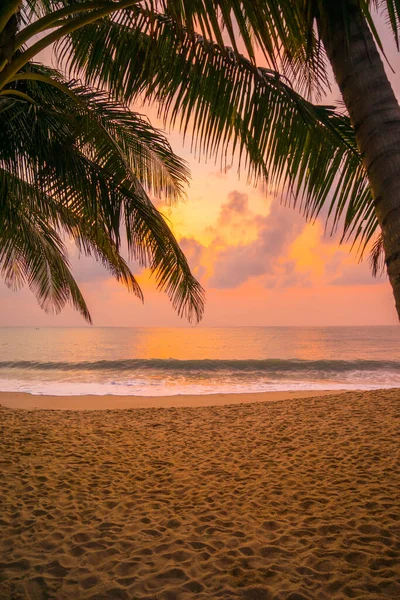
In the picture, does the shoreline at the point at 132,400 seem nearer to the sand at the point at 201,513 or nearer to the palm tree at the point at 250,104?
the sand at the point at 201,513

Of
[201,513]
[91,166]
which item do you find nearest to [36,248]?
[91,166]

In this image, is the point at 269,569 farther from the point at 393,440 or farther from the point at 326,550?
the point at 393,440

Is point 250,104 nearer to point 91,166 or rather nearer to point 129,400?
point 91,166

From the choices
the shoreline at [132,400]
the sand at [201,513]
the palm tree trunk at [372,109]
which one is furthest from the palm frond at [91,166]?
the shoreline at [132,400]

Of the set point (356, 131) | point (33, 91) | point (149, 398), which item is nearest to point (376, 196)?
point (356, 131)

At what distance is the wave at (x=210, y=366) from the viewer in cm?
2100

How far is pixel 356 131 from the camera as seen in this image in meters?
1.75

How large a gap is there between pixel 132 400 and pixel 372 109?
33.0ft

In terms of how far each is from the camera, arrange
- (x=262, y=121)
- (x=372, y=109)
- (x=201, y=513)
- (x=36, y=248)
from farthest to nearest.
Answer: (x=36, y=248) < (x=201, y=513) < (x=262, y=121) < (x=372, y=109)

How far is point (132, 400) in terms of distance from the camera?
35.6ft

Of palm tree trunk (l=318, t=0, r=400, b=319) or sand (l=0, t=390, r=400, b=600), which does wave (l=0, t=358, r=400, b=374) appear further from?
palm tree trunk (l=318, t=0, r=400, b=319)

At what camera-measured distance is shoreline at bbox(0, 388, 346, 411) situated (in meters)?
10.0

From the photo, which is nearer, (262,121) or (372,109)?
(372,109)

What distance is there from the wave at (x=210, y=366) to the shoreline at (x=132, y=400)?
29.3 feet
